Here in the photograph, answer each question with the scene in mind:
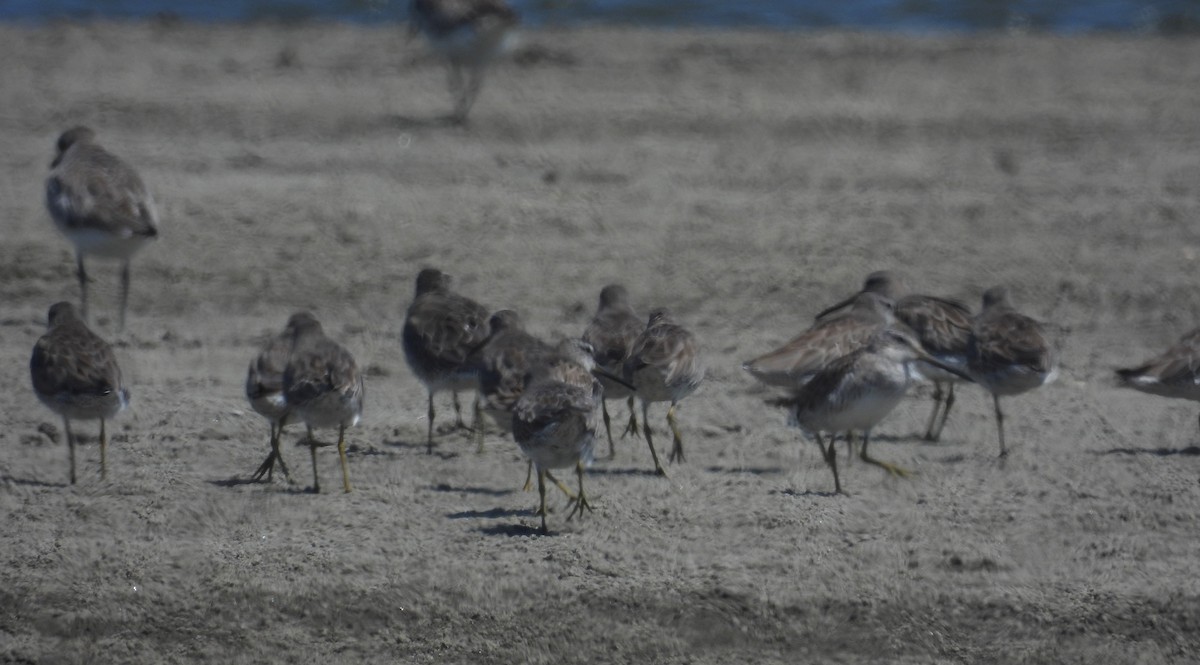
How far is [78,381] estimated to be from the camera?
29.8ft

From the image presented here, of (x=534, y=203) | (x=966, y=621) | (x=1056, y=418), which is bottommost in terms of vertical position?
(x=966, y=621)

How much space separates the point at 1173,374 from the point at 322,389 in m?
4.70

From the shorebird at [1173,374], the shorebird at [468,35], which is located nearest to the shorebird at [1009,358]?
the shorebird at [1173,374]

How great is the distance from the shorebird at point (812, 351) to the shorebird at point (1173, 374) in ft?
4.78

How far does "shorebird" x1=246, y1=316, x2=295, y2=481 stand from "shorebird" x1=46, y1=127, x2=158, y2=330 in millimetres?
3100

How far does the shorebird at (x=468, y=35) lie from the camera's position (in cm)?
1755

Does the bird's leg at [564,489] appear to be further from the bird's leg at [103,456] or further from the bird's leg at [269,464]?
the bird's leg at [103,456]

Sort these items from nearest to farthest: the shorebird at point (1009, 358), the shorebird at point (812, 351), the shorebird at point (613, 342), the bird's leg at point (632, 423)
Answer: the shorebird at point (1009, 358)
the shorebird at point (613, 342)
the shorebird at point (812, 351)
the bird's leg at point (632, 423)

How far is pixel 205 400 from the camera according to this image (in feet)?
34.7

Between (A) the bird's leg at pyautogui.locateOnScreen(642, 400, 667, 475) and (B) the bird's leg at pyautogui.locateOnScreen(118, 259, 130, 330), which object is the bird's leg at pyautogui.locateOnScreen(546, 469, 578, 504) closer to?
(A) the bird's leg at pyautogui.locateOnScreen(642, 400, 667, 475)

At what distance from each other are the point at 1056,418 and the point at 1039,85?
26.5ft

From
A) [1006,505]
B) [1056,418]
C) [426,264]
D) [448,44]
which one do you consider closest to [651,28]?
[448,44]

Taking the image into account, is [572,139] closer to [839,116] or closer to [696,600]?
[839,116]

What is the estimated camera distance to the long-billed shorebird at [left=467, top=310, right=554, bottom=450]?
9133 mm
